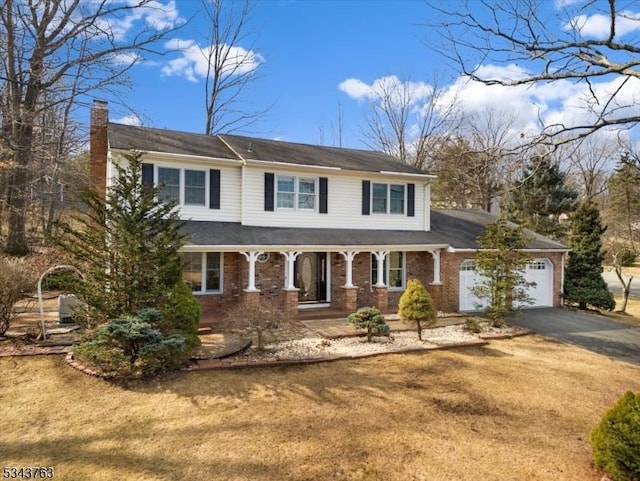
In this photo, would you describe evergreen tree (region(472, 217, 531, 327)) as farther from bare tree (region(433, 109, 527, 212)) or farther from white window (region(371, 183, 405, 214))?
bare tree (region(433, 109, 527, 212))

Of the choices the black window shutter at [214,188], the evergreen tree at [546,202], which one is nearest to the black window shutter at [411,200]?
the black window shutter at [214,188]

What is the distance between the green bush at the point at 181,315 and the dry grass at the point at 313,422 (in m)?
0.81

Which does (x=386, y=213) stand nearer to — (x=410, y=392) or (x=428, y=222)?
(x=428, y=222)

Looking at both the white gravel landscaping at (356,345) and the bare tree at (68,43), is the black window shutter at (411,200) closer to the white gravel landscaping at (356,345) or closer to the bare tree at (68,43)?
the white gravel landscaping at (356,345)

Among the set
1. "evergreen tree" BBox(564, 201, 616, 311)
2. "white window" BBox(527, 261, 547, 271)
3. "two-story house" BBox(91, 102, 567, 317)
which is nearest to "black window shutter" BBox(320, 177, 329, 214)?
"two-story house" BBox(91, 102, 567, 317)

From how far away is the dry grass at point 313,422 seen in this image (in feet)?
15.5

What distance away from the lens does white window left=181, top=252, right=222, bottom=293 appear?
1303 cm

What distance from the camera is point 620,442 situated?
4.35 m

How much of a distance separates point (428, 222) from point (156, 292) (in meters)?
12.3

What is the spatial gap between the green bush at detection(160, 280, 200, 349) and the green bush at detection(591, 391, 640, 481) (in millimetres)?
6880

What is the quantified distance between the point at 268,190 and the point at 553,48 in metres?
9.58

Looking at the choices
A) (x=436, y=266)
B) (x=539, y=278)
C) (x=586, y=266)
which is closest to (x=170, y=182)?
(x=436, y=266)

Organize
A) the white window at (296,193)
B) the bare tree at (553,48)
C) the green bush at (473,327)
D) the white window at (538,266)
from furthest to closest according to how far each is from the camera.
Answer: the white window at (538,266), the white window at (296,193), the green bush at (473,327), the bare tree at (553,48)

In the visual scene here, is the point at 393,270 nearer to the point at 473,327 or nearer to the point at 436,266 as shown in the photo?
the point at 436,266
